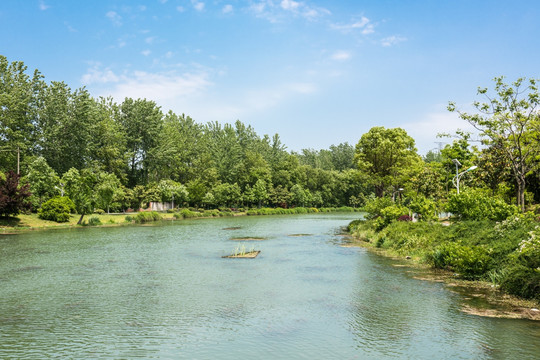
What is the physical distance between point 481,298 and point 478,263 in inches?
117

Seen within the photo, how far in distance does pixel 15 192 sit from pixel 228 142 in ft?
227

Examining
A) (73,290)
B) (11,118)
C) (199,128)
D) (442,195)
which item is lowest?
(73,290)

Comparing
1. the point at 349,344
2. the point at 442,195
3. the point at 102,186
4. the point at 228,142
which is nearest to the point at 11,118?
the point at 102,186

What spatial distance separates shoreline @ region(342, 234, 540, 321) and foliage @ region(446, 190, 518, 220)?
199 inches

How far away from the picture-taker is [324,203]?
395ft

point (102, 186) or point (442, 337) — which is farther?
point (102, 186)

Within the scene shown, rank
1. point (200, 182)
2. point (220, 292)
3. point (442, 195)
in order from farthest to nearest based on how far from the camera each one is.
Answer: point (200, 182)
point (442, 195)
point (220, 292)

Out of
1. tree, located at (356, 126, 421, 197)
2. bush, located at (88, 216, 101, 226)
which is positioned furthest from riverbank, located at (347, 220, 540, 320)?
bush, located at (88, 216, 101, 226)

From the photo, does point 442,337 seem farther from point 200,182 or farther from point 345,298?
point 200,182

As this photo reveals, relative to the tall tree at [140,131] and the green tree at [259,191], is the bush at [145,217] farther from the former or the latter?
the green tree at [259,191]

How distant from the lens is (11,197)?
1658 inches

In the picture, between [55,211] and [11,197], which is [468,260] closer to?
[11,197]

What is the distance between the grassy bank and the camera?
1295 cm

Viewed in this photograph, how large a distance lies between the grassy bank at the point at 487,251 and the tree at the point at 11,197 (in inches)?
1561
